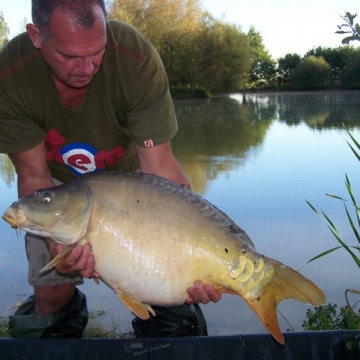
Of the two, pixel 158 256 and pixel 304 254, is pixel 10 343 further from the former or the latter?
pixel 304 254

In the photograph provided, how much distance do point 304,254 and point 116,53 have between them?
1.50 meters

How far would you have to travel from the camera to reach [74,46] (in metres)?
1.38

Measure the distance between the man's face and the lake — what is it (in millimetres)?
1078

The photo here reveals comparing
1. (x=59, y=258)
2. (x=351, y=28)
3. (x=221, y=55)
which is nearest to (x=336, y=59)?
(x=221, y=55)

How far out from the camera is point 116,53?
1.62m

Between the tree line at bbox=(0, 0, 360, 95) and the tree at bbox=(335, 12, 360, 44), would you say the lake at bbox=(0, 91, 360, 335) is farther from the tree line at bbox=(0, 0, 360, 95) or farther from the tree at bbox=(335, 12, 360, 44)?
the tree line at bbox=(0, 0, 360, 95)

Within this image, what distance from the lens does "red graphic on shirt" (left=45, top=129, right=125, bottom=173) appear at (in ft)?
5.69

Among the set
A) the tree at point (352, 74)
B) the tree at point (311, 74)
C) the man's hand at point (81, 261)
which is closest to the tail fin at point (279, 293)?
the man's hand at point (81, 261)

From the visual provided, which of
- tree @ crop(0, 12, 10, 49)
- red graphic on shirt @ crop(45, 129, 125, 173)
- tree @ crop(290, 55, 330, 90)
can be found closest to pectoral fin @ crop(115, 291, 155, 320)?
red graphic on shirt @ crop(45, 129, 125, 173)

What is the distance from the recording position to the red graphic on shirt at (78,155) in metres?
1.73

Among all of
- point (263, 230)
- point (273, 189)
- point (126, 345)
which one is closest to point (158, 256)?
point (126, 345)

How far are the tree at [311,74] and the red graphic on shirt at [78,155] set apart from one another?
88.6 ft

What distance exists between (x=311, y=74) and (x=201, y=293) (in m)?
27.8

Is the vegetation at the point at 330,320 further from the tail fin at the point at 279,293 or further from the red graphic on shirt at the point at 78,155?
the red graphic on shirt at the point at 78,155
